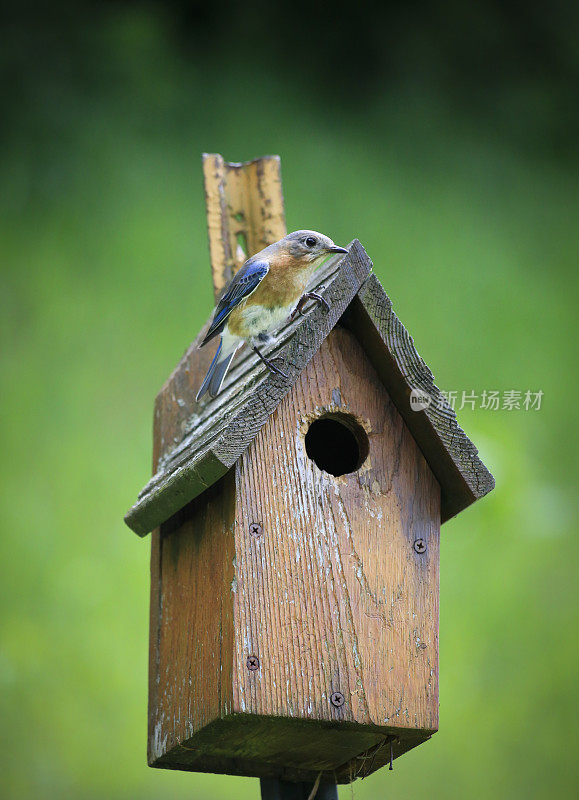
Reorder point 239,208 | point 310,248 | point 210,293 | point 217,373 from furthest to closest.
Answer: point 210,293, point 239,208, point 217,373, point 310,248

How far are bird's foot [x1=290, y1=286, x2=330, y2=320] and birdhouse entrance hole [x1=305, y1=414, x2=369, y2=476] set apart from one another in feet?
1.04

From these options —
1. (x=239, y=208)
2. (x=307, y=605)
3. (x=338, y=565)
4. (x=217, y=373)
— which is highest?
(x=239, y=208)

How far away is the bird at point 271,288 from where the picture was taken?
10.9 feet

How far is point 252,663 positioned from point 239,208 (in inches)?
81.9

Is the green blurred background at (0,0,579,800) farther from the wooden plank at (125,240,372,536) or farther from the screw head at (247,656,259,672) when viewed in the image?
the screw head at (247,656,259,672)

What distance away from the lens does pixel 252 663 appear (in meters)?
2.67

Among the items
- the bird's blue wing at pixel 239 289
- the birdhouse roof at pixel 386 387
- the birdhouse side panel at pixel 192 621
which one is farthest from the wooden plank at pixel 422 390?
the birdhouse side panel at pixel 192 621

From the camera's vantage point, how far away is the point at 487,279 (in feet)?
20.2

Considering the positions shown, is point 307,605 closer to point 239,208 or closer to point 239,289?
point 239,289

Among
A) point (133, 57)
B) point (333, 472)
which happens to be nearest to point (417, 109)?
point (133, 57)

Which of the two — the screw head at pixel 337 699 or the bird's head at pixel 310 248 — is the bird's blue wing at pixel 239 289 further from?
the screw head at pixel 337 699

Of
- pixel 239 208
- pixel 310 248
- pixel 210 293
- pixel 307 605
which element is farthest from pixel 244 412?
pixel 210 293

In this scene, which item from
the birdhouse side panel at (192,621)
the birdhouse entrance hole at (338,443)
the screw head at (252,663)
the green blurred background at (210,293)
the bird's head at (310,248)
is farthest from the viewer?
the green blurred background at (210,293)

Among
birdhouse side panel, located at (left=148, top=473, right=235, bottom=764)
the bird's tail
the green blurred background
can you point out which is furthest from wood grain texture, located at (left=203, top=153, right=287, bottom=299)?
the green blurred background
